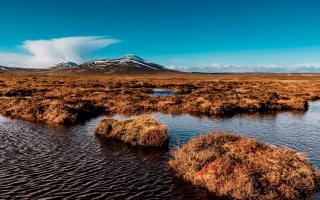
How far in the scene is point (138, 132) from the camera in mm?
32688

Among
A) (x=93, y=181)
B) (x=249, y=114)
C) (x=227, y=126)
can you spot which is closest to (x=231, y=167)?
(x=93, y=181)

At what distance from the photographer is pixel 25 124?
42.2 m

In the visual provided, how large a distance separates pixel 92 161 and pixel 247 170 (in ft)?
38.7

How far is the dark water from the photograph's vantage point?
66.8 ft

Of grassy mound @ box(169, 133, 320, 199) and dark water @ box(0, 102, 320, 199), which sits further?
dark water @ box(0, 102, 320, 199)

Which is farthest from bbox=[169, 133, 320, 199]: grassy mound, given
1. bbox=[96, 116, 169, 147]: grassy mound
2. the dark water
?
bbox=[96, 116, 169, 147]: grassy mound

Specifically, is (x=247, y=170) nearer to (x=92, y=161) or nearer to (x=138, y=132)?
(x=92, y=161)

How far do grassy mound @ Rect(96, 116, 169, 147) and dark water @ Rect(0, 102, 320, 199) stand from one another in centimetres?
127

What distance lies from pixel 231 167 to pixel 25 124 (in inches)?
1157

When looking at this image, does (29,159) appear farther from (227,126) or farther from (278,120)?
(278,120)

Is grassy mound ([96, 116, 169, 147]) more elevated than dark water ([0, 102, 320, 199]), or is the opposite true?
grassy mound ([96, 116, 169, 147])

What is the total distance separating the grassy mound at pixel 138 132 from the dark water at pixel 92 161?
1271 mm

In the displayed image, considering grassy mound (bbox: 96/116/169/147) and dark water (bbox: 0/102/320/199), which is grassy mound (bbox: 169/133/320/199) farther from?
grassy mound (bbox: 96/116/169/147)

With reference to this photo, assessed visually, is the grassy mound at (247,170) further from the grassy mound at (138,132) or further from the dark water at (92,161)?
the grassy mound at (138,132)
